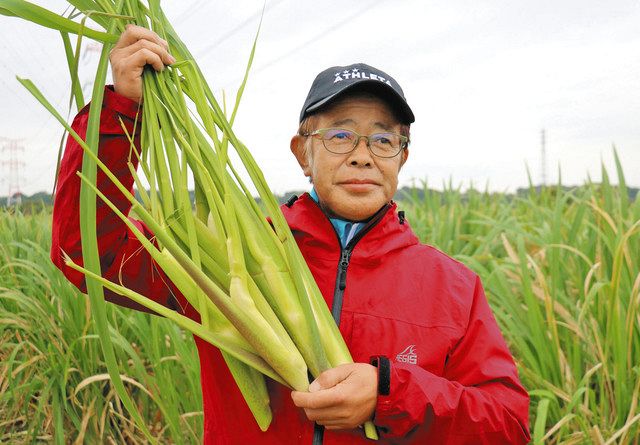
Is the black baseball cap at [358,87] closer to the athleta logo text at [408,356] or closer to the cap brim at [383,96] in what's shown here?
the cap brim at [383,96]

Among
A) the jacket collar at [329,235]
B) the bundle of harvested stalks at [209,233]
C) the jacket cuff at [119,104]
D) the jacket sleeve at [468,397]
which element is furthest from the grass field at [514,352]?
the jacket cuff at [119,104]

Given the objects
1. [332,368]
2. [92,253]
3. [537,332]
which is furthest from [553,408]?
[92,253]

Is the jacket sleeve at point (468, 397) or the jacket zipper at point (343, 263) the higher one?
the jacket zipper at point (343, 263)

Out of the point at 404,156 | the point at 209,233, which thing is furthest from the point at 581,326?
the point at 209,233

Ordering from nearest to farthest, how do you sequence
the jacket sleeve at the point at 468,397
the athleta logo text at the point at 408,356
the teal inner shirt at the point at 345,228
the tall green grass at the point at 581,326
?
the jacket sleeve at the point at 468,397, the athleta logo text at the point at 408,356, the teal inner shirt at the point at 345,228, the tall green grass at the point at 581,326

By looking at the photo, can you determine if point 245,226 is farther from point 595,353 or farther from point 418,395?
point 595,353

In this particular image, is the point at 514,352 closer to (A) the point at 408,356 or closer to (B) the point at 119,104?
(A) the point at 408,356

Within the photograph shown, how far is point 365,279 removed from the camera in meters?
1.30

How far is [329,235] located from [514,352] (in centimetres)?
145

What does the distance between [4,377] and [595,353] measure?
7.73ft

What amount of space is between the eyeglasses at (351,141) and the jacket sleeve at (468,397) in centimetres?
38

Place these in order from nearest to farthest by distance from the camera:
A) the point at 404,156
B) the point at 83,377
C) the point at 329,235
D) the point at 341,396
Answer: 1. the point at 341,396
2. the point at 329,235
3. the point at 404,156
4. the point at 83,377

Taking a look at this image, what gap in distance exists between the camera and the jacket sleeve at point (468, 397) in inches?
42.6

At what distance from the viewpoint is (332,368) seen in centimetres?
103
